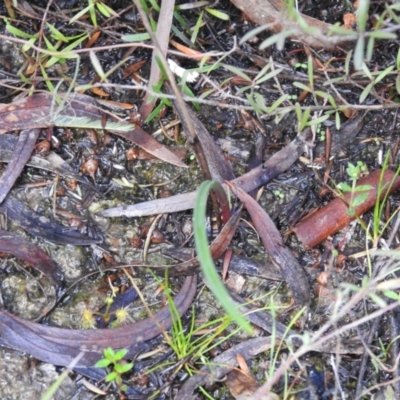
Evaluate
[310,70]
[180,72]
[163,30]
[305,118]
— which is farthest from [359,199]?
[163,30]

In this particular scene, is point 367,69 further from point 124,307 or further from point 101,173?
point 124,307

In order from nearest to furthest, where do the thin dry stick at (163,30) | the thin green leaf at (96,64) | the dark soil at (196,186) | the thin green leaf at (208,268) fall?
1. the thin green leaf at (208,268)
2. the thin green leaf at (96,64)
3. the dark soil at (196,186)
4. the thin dry stick at (163,30)

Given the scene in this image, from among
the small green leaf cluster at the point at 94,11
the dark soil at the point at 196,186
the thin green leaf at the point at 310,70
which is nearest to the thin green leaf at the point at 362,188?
→ the dark soil at the point at 196,186

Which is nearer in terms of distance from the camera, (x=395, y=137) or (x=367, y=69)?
(x=367, y=69)

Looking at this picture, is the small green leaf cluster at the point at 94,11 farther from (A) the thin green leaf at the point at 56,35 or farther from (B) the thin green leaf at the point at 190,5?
(B) the thin green leaf at the point at 190,5

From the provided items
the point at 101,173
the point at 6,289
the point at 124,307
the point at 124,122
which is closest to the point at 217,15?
the point at 124,122

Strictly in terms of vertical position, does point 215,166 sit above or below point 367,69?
below

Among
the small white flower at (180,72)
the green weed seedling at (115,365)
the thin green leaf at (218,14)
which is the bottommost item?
the green weed seedling at (115,365)

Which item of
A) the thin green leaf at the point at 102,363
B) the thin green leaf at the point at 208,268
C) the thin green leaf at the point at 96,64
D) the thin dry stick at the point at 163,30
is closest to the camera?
the thin green leaf at the point at 208,268

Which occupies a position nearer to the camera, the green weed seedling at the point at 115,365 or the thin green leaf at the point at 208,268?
the thin green leaf at the point at 208,268
